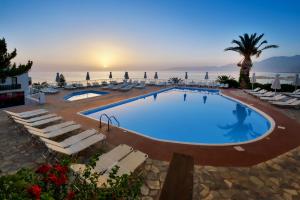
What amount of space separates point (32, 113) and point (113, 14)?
38.6ft

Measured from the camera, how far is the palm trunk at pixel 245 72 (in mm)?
20406

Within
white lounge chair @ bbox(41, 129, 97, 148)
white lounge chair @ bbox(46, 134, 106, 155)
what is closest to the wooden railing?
white lounge chair @ bbox(41, 129, 97, 148)

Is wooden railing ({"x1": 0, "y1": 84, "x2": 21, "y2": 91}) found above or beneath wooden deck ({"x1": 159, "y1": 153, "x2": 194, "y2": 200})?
above

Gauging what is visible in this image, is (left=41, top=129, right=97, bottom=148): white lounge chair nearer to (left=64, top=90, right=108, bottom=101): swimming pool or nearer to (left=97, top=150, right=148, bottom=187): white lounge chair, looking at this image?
(left=97, top=150, right=148, bottom=187): white lounge chair

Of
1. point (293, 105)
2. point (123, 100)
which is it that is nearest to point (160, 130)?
point (123, 100)

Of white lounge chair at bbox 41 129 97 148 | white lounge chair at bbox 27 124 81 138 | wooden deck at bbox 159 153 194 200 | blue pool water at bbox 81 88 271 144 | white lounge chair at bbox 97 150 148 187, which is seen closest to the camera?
wooden deck at bbox 159 153 194 200

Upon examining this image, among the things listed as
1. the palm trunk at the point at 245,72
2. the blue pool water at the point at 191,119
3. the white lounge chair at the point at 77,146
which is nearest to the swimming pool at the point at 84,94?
the blue pool water at the point at 191,119

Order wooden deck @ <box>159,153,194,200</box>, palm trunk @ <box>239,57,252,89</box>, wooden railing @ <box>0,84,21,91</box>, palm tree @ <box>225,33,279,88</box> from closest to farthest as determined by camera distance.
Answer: wooden deck @ <box>159,153,194,200</box> < wooden railing @ <box>0,84,21,91</box> < palm tree @ <box>225,33,279,88</box> < palm trunk @ <box>239,57,252,89</box>

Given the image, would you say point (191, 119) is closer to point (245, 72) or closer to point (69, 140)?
point (69, 140)

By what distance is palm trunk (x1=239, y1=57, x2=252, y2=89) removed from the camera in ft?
66.9

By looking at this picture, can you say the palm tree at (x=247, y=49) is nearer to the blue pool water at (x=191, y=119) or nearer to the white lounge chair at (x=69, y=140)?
the blue pool water at (x=191, y=119)

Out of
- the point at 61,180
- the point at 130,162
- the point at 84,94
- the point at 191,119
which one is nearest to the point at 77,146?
the point at 130,162

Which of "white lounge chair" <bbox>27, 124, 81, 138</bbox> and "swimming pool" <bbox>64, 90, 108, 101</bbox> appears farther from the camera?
"swimming pool" <bbox>64, 90, 108, 101</bbox>

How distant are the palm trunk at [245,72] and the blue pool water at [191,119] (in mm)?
7368
